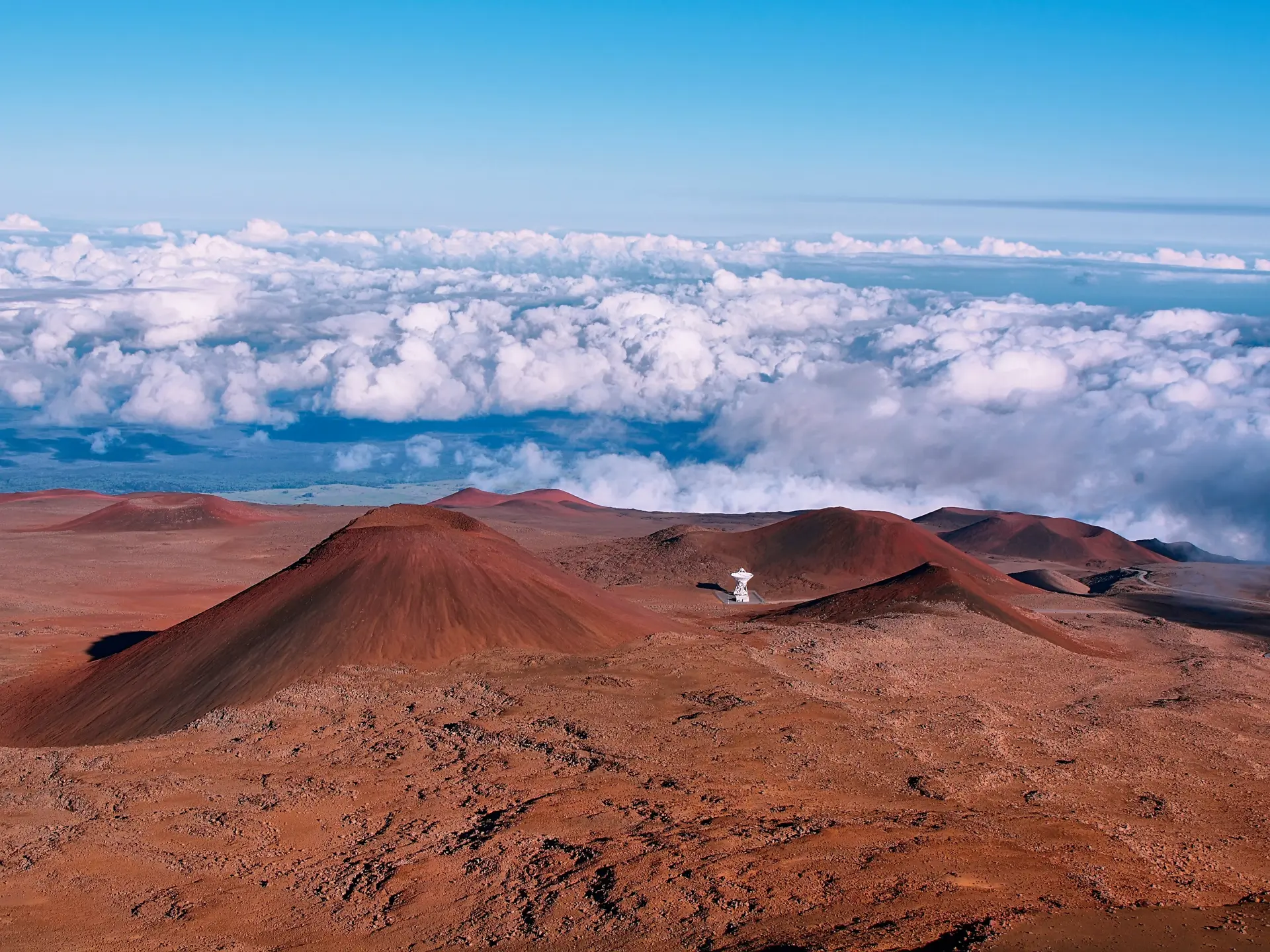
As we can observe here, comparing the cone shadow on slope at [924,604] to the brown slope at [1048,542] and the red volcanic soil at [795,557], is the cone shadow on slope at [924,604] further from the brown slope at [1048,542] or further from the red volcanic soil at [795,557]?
the brown slope at [1048,542]

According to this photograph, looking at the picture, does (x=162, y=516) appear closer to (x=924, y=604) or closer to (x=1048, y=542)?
(x=924, y=604)

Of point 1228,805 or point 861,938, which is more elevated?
point 861,938

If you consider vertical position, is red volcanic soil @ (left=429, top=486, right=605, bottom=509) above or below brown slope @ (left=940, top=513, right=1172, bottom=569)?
below

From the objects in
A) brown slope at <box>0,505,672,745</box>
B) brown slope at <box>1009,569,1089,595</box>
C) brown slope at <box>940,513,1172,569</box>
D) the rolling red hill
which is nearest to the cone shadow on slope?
brown slope at <box>0,505,672,745</box>

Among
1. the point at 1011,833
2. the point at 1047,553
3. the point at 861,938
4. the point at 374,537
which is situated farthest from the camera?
the point at 1047,553

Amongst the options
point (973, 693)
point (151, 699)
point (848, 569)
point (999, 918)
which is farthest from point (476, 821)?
point (848, 569)

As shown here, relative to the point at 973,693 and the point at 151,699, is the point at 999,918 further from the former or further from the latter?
the point at 151,699

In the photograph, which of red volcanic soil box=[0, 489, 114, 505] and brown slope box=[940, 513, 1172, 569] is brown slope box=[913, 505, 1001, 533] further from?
red volcanic soil box=[0, 489, 114, 505]
